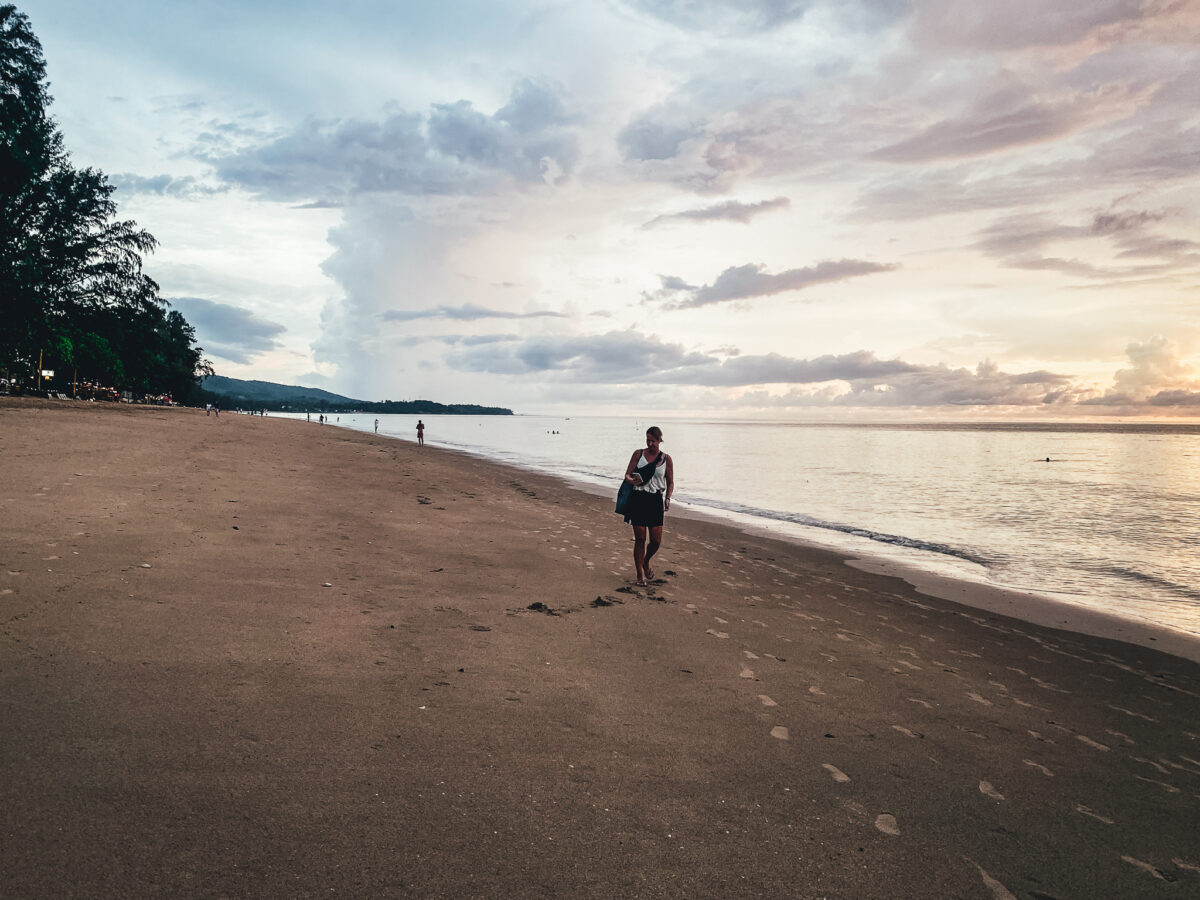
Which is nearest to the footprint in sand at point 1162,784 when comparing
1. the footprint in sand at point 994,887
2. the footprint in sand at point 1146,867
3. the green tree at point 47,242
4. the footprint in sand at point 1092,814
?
the footprint in sand at point 1092,814

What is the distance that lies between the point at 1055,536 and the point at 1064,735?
19.0 meters

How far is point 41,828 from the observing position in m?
3.09

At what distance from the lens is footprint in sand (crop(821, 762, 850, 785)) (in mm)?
4402

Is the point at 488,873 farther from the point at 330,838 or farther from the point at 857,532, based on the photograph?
the point at 857,532

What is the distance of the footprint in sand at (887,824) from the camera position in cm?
384

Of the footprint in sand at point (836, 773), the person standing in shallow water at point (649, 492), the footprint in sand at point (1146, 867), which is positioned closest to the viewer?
the footprint in sand at point (1146, 867)

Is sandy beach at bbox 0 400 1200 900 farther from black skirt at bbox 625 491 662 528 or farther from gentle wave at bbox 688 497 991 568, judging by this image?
gentle wave at bbox 688 497 991 568

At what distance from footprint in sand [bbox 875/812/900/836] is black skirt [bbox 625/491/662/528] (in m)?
6.21

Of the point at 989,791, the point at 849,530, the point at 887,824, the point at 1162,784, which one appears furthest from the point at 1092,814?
the point at 849,530

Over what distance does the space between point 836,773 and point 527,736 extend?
7.33ft

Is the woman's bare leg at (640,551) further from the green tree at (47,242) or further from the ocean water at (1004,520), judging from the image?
the green tree at (47,242)

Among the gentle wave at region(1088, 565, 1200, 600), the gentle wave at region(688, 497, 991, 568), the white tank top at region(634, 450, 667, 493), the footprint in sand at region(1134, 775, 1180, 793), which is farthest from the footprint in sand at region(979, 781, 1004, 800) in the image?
the gentle wave at region(688, 497, 991, 568)

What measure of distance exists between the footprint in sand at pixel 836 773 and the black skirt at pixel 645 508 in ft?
18.4

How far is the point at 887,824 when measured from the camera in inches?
154
